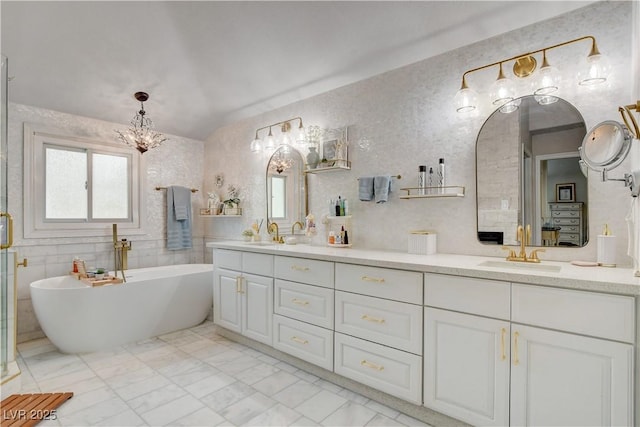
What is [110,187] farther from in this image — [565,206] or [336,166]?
[565,206]

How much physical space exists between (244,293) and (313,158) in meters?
1.43

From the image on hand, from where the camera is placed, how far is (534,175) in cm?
207

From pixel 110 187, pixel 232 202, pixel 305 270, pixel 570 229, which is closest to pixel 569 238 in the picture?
pixel 570 229

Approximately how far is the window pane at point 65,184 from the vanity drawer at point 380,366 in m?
3.27

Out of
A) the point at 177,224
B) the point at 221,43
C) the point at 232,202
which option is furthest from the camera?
the point at 177,224

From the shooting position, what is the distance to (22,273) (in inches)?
126

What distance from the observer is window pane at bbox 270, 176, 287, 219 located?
3.55 meters

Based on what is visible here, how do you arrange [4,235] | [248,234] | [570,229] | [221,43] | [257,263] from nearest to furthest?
1. [570,229]
2. [4,235]
3. [221,43]
4. [257,263]
5. [248,234]

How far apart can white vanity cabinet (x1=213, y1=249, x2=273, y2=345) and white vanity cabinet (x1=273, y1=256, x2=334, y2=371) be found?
120mm

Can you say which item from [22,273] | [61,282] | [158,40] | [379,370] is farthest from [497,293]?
[22,273]

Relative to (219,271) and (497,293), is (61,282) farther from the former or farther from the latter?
(497,293)

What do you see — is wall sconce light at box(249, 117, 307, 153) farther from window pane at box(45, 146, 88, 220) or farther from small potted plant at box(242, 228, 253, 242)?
window pane at box(45, 146, 88, 220)

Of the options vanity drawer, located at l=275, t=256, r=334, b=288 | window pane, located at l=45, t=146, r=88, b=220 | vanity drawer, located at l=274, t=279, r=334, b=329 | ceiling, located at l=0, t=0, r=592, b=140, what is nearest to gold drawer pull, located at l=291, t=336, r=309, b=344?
vanity drawer, located at l=274, t=279, r=334, b=329

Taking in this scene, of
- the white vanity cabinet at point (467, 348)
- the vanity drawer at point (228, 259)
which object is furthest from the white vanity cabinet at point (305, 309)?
the white vanity cabinet at point (467, 348)
